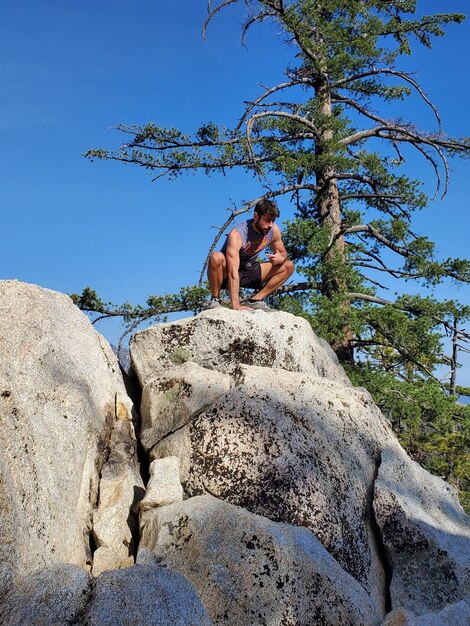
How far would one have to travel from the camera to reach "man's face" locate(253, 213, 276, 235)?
7.67 metres

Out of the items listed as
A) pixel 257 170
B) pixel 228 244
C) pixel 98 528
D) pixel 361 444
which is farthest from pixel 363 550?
pixel 257 170

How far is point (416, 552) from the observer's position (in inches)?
238

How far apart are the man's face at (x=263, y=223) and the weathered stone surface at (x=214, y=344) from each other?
1.22m

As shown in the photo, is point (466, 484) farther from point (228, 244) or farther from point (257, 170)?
point (228, 244)

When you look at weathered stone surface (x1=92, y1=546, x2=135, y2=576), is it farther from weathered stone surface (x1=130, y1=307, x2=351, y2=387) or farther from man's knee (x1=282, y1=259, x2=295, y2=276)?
man's knee (x1=282, y1=259, x2=295, y2=276)

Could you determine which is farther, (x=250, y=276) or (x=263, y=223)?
(x=250, y=276)

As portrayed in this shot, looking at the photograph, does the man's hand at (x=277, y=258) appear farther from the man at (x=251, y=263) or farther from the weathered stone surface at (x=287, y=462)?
the weathered stone surface at (x=287, y=462)

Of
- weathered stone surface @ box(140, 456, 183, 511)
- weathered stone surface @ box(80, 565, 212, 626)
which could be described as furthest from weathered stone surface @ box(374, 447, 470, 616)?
weathered stone surface @ box(80, 565, 212, 626)

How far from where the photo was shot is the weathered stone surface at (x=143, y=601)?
332 centimetres

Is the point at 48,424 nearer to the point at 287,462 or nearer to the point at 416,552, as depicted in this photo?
the point at 287,462

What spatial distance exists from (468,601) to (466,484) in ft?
39.4

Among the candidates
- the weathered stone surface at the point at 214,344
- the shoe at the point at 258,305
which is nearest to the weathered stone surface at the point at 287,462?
the weathered stone surface at the point at 214,344

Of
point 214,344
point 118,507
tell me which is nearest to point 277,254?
point 214,344

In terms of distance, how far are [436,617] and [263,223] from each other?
15.4ft
